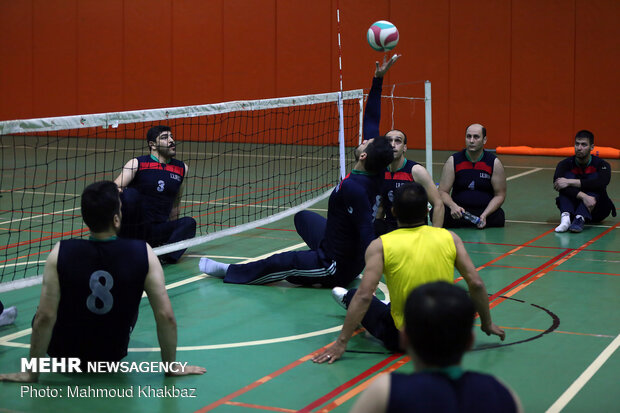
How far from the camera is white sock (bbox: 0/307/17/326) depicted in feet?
20.7

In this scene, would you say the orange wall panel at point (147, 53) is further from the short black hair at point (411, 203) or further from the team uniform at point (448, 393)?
the team uniform at point (448, 393)

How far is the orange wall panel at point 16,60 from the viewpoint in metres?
23.8

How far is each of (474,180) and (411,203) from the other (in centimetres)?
563

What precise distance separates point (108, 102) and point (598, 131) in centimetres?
1289

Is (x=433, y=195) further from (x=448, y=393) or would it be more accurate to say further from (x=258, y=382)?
(x=448, y=393)

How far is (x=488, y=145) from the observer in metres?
19.5

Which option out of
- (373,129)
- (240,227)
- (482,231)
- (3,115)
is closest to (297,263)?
(373,129)

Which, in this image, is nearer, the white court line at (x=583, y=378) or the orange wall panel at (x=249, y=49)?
the white court line at (x=583, y=378)

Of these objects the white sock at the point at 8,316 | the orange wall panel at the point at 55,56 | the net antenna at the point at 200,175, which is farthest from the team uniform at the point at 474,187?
the orange wall panel at the point at 55,56

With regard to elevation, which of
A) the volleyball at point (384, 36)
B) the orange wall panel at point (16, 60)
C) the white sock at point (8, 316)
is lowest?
the white sock at point (8, 316)

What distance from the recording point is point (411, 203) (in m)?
5.03

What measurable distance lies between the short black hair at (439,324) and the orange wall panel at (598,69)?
56.2 feet

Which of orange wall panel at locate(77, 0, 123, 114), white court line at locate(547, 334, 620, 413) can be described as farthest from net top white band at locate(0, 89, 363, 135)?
orange wall panel at locate(77, 0, 123, 114)

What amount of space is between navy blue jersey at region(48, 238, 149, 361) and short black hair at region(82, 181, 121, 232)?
0.12 metres
